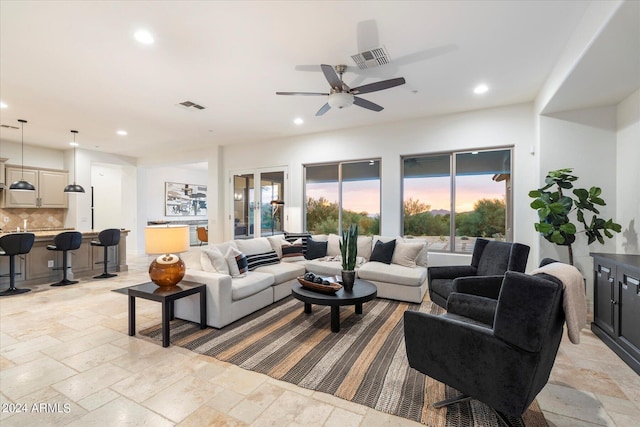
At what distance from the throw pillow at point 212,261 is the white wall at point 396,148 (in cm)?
280

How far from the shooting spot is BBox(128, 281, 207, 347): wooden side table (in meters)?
2.78

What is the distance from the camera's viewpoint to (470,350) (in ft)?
5.53

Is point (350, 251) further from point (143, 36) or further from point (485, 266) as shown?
point (143, 36)

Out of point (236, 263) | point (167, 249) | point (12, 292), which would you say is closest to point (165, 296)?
point (167, 249)

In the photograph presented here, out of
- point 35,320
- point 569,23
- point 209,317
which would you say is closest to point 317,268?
point 209,317

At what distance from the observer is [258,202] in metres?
7.20

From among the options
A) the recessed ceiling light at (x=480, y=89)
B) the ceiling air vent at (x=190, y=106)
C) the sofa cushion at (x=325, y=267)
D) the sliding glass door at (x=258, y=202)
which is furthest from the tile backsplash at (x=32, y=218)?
the recessed ceiling light at (x=480, y=89)

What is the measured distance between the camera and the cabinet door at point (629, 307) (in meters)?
2.42

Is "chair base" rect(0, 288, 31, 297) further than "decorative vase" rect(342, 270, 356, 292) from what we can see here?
Yes

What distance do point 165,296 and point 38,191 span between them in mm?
7009

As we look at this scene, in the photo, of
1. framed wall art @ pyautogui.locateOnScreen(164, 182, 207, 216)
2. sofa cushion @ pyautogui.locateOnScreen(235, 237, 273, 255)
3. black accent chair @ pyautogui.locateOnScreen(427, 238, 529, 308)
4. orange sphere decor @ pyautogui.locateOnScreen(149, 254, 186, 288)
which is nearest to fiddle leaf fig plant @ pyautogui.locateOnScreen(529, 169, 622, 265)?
black accent chair @ pyautogui.locateOnScreen(427, 238, 529, 308)

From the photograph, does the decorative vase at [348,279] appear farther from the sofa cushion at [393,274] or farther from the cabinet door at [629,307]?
the cabinet door at [629,307]

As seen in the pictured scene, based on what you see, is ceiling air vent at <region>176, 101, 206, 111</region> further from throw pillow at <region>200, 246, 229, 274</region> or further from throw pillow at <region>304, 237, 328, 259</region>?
throw pillow at <region>304, 237, 328, 259</region>

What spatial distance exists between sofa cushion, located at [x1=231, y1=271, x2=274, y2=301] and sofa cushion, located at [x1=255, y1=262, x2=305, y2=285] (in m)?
0.14
